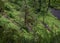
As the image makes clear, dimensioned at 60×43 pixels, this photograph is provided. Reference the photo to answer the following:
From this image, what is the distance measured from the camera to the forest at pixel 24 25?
7346mm

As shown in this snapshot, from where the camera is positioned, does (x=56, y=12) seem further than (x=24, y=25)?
Yes

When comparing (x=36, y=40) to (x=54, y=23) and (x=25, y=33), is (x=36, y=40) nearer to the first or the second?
(x=25, y=33)

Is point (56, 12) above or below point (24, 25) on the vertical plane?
below

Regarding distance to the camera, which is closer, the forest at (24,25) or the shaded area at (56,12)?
the forest at (24,25)

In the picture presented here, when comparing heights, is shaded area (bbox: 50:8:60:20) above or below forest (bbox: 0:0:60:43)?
below

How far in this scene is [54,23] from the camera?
10.0 meters

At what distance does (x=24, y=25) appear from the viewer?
8.14 meters

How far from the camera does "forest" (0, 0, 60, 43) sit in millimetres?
7346

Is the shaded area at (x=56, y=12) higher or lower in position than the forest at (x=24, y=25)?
lower

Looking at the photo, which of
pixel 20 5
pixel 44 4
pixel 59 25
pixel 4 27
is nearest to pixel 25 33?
pixel 4 27

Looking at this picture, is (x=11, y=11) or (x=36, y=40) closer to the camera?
(x=36, y=40)

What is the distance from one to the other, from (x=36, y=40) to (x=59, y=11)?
20.1ft

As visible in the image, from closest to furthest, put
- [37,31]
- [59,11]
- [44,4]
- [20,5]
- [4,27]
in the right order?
[4,27] → [37,31] → [20,5] → [44,4] → [59,11]

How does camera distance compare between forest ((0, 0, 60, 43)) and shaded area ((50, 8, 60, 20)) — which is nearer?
forest ((0, 0, 60, 43))
